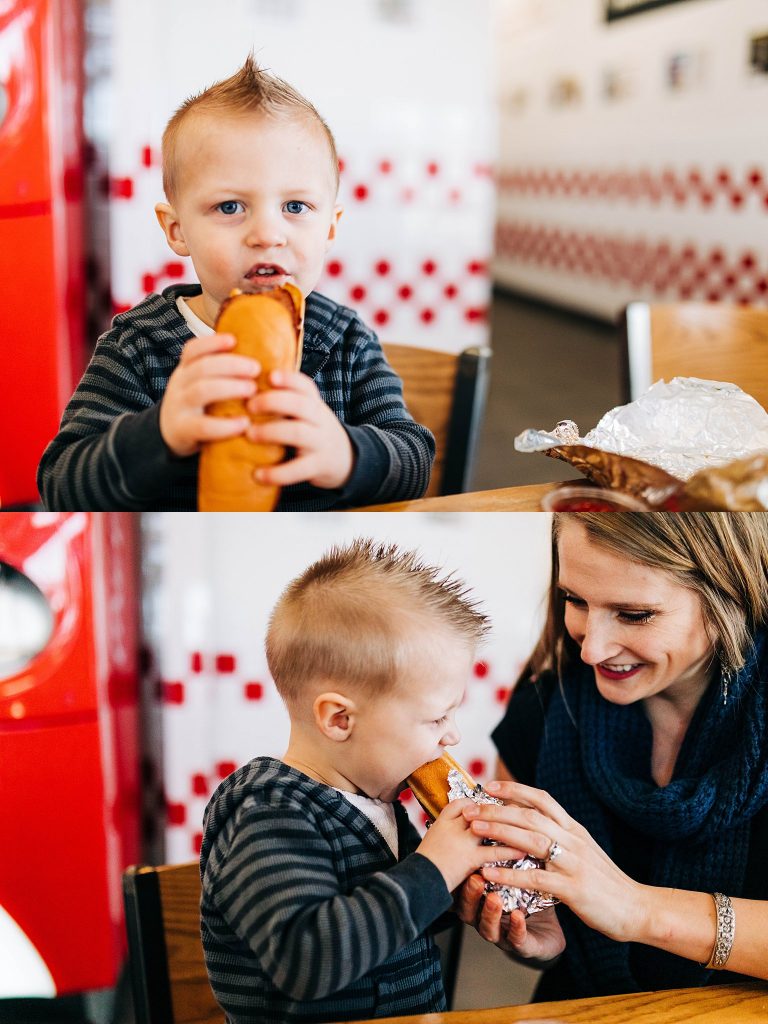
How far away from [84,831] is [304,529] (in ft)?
0.58

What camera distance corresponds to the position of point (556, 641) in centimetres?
49

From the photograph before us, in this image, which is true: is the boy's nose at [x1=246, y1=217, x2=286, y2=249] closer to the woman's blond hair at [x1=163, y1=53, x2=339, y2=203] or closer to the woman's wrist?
the woman's blond hair at [x1=163, y1=53, x2=339, y2=203]

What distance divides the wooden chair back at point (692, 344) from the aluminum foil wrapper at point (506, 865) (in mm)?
626

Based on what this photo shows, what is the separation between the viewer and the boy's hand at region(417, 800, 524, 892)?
438mm

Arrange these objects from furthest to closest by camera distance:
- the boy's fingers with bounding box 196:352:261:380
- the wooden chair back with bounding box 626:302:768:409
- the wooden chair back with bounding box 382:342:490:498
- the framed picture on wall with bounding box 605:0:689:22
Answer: the framed picture on wall with bounding box 605:0:689:22, the wooden chair back with bounding box 626:302:768:409, the wooden chair back with bounding box 382:342:490:498, the boy's fingers with bounding box 196:352:261:380

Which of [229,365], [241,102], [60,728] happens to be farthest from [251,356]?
[60,728]

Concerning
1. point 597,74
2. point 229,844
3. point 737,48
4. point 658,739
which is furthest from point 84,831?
point 597,74

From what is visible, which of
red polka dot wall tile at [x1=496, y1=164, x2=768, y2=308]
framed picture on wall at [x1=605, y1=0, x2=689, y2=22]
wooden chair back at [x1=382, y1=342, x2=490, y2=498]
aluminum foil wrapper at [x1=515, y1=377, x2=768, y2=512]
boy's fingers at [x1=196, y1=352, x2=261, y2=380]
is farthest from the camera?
framed picture on wall at [x1=605, y1=0, x2=689, y2=22]

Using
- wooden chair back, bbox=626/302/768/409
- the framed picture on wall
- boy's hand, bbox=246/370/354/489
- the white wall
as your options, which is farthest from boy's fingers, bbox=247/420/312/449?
the framed picture on wall

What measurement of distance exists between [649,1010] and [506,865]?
11 cm

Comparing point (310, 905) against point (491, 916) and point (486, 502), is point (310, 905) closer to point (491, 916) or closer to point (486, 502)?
point (491, 916)

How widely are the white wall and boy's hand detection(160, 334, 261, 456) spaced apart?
101 inches

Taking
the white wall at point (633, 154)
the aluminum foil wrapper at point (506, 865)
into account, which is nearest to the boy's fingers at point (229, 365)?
the aluminum foil wrapper at point (506, 865)

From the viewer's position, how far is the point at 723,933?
0.49m
